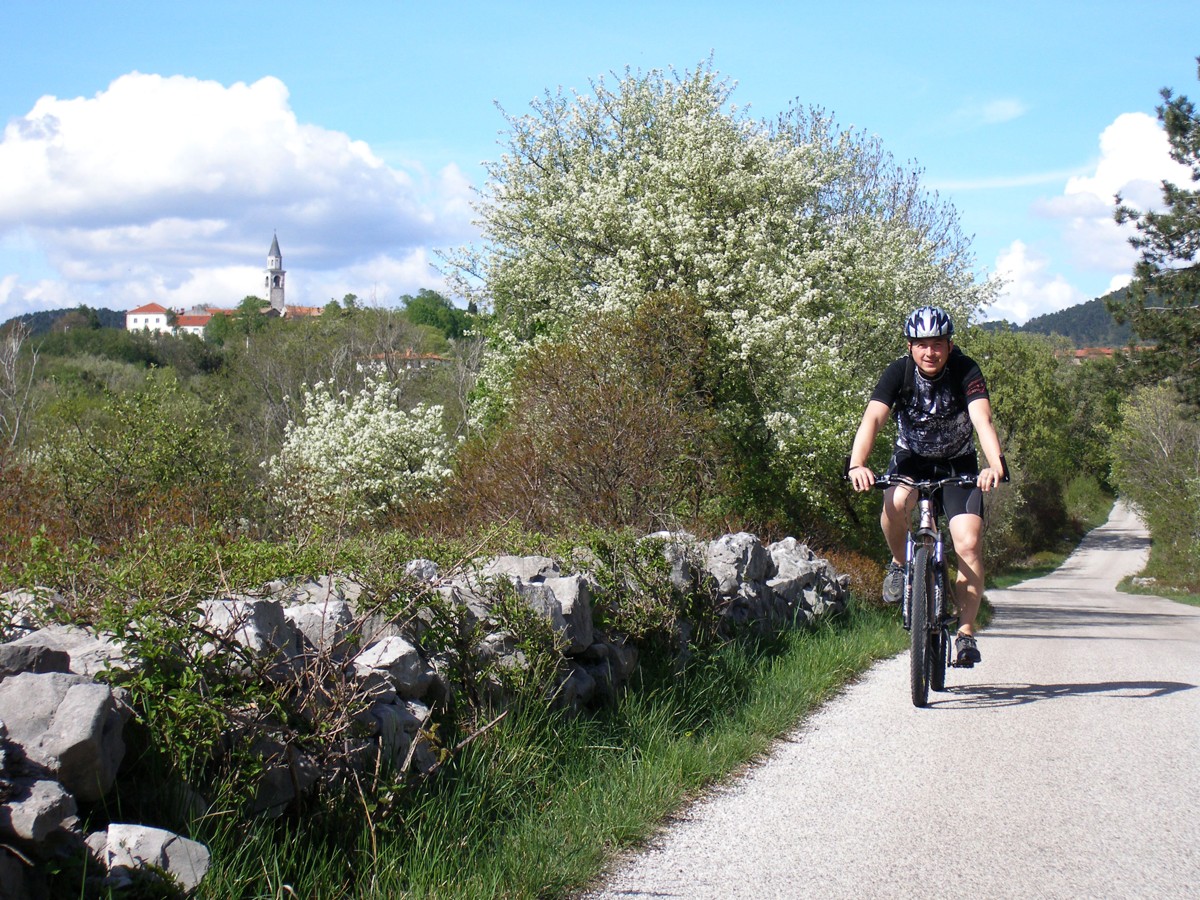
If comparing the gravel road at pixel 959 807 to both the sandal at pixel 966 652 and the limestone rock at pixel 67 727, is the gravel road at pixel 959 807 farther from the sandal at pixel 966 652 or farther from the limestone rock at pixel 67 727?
the limestone rock at pixel 67 727

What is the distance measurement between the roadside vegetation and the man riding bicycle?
3.83 ft

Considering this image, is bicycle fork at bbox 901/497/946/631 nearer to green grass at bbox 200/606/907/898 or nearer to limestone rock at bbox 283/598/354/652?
green grass at bbox 200/606/907/898

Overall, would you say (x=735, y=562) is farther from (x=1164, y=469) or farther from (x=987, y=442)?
(x=1164, y=469)

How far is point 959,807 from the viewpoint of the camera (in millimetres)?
4805

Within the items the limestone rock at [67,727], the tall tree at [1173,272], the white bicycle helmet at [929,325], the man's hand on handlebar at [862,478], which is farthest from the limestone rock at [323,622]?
the tall tree at [1173,272]

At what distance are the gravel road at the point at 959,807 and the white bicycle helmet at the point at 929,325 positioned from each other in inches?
92.5

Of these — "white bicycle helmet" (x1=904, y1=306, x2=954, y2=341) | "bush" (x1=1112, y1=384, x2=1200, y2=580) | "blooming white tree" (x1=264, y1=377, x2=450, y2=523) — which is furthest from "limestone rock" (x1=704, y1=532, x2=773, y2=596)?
"bush" (x1=1112, y1=384, x2=1200, y2=580)

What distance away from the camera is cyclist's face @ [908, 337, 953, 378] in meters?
7.02

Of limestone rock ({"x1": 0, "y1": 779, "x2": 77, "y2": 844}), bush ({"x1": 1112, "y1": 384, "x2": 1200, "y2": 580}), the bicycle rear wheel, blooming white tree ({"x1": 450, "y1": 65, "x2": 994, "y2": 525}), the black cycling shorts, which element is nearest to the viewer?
limestone rock ({"x1": 0, "y1": 779, "x2": 77, "y2": 844})

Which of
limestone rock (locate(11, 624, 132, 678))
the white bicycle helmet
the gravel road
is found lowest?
the gravel road

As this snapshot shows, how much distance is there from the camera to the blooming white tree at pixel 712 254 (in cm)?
1817

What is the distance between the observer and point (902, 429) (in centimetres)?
723

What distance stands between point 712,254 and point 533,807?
50.5 feet

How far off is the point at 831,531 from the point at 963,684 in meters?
11.2
